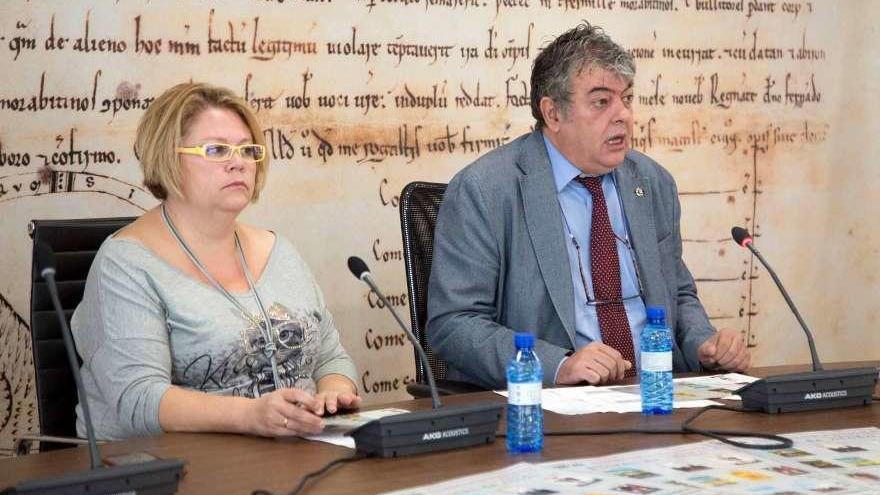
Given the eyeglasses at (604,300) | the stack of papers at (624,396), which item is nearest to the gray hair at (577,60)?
the eyeglasses at (604,300)

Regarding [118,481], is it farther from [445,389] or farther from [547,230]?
[547,230]

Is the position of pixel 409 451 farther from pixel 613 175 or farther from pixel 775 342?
pixel 775 342

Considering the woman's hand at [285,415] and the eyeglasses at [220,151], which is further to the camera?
the eyeglasses at [220,151]

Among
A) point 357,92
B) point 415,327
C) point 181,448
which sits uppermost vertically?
point 357,92

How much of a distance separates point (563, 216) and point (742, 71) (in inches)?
74.8

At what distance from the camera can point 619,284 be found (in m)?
3.26

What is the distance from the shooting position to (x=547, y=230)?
3174 mm

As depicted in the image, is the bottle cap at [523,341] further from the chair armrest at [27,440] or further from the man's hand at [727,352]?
the man's hand at [727,352]

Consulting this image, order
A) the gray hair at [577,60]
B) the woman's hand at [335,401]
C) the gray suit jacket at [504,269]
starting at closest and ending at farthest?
the woman's hand at [335,401] < the gray suit jacket at [504,269] < the gray hair at [577,60]

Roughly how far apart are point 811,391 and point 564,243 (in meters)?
0.92

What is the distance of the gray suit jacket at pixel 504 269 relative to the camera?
3068 millimetres

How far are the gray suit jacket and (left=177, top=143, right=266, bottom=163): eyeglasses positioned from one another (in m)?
0.64

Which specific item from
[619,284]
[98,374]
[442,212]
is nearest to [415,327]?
[442,212]

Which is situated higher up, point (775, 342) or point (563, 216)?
point (563, 216)
